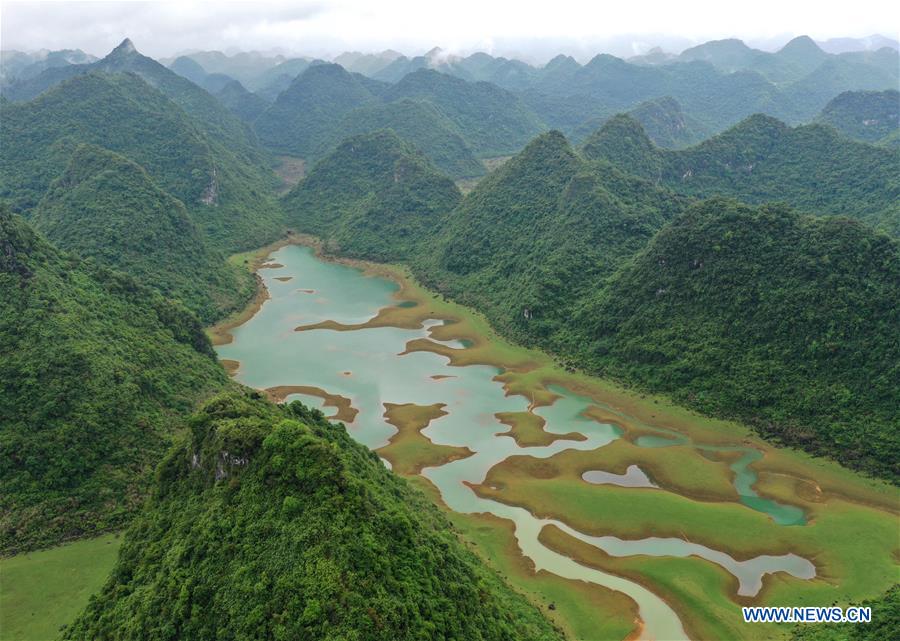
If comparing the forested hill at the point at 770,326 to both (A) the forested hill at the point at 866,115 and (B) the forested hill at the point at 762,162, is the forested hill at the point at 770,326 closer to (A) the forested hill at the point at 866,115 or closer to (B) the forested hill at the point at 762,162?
(B) the forested hill at the point at 762,162

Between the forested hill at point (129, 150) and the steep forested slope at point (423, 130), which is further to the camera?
the steep forested slope at point (423, 130)

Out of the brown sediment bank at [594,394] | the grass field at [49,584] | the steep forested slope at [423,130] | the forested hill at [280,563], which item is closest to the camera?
the forested hill at [280,563]

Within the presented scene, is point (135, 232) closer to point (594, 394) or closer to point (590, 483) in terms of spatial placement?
point (594, 394)

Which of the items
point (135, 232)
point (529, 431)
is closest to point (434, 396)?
point (529, 431)

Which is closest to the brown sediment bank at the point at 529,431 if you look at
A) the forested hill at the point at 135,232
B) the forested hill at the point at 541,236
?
the forested hill at the point at 541,236

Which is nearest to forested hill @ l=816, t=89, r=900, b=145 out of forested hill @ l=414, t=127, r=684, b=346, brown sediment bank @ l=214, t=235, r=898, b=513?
forested hill @ l=414, t=127, r=684, b=346

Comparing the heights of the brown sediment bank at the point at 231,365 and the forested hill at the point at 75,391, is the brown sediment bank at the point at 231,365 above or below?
below
